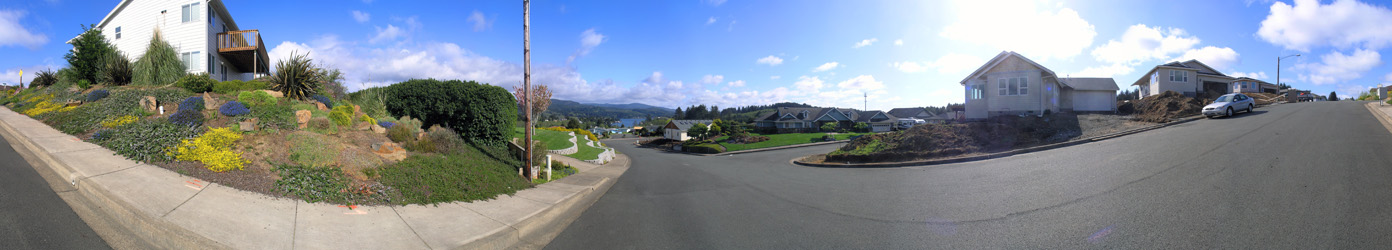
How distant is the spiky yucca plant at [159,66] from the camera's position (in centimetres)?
1538

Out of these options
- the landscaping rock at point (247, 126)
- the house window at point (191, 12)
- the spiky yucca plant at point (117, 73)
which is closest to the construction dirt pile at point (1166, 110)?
the landscaping rock at point (247, 126)

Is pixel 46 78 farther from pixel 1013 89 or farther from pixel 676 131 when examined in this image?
pixel 676 131

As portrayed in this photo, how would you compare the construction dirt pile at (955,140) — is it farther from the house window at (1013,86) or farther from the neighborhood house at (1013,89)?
the house window at (1013,86)

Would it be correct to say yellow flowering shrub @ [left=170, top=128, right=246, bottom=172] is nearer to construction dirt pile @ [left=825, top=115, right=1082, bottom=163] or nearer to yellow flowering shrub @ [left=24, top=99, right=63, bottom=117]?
yellow flowering shrub @ [left=24, top=99, right=63, bottom=117]

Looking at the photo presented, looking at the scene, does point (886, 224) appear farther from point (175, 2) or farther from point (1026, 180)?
point (175, 2)

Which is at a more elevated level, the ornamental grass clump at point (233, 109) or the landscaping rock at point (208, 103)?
the landscaping rock at point (208, 103)

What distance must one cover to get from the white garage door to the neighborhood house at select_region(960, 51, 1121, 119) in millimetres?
1304

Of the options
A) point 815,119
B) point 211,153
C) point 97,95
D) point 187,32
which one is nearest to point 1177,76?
point 815,119

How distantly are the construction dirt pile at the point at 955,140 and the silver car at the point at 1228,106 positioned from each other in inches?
220

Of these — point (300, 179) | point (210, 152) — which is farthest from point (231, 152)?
point (300, 179)

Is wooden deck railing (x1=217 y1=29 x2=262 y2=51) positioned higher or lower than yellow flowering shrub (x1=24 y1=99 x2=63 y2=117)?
higher

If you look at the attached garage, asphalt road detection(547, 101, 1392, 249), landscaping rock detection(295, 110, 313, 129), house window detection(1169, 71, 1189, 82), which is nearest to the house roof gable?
the attached garage

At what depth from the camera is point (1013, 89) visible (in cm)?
2080

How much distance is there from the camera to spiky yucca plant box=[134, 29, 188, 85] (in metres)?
15.4
